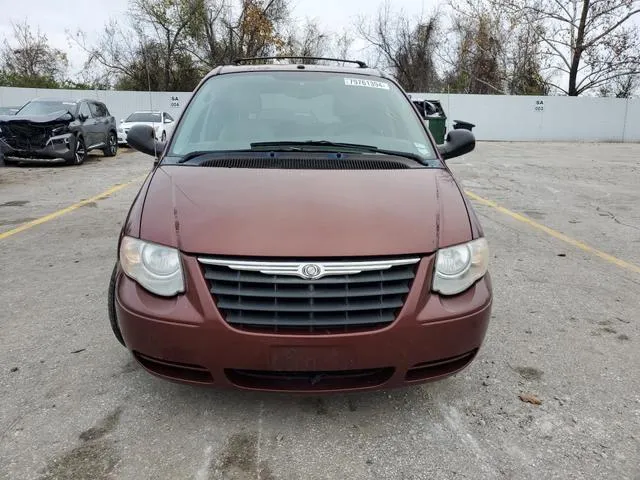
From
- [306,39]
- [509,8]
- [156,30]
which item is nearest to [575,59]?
[509,8]

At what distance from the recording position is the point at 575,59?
31.1 m

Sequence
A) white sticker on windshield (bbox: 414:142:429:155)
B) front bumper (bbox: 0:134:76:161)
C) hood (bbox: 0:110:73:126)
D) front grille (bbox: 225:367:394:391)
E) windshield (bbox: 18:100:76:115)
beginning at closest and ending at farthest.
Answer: front grille (bbox: 225:367:394:391) → white sticker on windshield (bbox: 414:142:429:155) → hood (bbox: 0:110:73:126) → front bumper (bbox: 0:134:76:161) → windshield (bbox: 18:100:76:115)

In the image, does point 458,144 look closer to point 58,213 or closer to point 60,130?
point 58,213

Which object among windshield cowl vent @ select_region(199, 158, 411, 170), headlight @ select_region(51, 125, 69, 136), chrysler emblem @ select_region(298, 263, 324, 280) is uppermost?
headlight @ select_region(51, 125, 69, 136)

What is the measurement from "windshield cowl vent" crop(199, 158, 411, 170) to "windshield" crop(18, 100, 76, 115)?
40.2 feet

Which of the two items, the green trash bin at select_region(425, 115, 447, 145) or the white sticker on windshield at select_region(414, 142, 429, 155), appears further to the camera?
the green trash bin at select_region(425, 115, 447, 145)

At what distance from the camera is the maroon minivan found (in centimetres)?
214

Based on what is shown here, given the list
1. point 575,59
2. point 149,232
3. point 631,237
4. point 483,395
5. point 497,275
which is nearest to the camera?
point 149,232

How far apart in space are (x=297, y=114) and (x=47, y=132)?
1139 centimetres

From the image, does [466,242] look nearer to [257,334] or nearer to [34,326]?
[257,334]

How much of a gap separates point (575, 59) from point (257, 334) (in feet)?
114

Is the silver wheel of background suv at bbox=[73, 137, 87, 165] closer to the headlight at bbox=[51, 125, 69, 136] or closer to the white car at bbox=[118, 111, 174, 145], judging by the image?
the headlight at bbox=[51, 125, 69, 136]

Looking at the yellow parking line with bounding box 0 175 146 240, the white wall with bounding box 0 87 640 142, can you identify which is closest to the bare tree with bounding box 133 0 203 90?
the white wall with bounding box 0 87 640 142

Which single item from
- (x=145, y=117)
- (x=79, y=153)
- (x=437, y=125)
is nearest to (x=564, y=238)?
(x=79, y=153)
